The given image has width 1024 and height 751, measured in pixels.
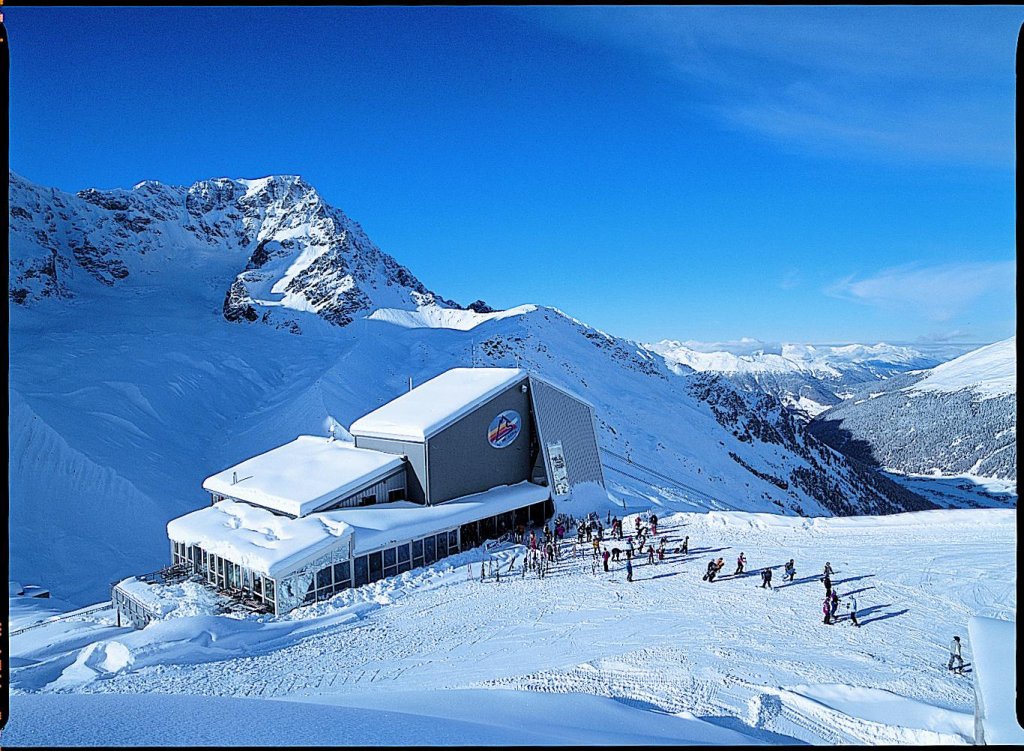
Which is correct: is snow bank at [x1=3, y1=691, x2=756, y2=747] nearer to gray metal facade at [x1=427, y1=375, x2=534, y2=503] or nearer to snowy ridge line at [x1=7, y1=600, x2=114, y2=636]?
snowy ridge line at [x1=7, y1=600, x2=114, y2=636]

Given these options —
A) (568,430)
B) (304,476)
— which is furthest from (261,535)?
(568,430)

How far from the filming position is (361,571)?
16.2 meters

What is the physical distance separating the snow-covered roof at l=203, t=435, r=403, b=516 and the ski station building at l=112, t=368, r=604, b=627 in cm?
5

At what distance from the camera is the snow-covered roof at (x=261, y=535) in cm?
1485

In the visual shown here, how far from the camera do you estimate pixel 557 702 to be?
5.76 m

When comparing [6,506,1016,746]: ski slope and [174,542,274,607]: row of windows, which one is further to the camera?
[174,542,274,607]: row of windows

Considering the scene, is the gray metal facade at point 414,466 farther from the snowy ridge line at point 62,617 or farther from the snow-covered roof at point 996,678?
the snow-covered roof at point 996,678

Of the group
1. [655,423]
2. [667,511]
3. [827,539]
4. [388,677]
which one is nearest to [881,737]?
[388,677]

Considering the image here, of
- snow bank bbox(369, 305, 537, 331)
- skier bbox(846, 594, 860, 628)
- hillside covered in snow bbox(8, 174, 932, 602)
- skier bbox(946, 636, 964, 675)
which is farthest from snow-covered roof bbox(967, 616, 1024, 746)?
snow bank bbox(369, 305, 537, 331)

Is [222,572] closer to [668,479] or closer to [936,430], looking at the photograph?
[668,479]

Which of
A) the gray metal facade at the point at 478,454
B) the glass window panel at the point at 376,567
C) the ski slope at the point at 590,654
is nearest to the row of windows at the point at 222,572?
the ski slope at the point at 590,654

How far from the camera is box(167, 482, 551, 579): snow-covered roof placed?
1512 centimetres

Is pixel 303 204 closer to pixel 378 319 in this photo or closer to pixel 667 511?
pixel 378 319

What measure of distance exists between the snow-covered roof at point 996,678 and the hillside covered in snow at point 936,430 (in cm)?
15174
